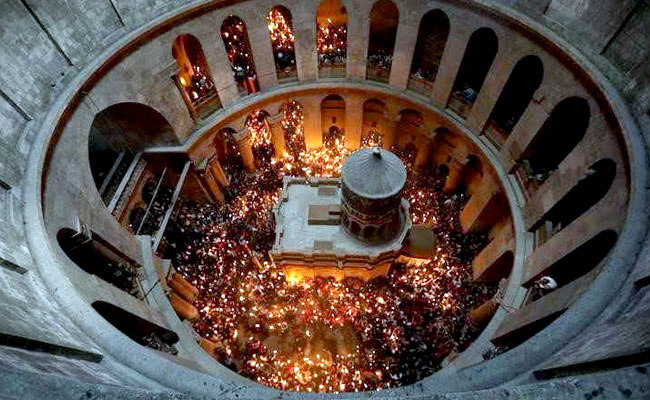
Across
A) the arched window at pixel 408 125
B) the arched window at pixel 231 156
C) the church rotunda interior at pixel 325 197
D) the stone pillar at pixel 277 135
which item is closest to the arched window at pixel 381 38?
the church rotunda interior at pixel 325 197

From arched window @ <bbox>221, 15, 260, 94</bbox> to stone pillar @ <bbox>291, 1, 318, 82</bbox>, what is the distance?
7.13 feet

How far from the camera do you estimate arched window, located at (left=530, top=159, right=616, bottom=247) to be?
40.9 ft

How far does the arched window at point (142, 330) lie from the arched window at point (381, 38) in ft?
44.8

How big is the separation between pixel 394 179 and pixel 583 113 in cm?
695

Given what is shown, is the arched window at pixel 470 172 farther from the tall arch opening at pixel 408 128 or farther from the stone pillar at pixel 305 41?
the stone pillar at pixel 305 41

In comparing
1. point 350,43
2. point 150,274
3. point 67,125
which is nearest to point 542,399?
point 150,274

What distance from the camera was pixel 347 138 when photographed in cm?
2238

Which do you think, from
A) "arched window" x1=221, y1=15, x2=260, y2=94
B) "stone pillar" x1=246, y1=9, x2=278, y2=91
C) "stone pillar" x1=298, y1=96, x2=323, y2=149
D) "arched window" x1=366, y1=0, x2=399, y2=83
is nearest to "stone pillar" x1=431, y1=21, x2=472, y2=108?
"arched window" x1=366, y1=0, x2=399, y2=83

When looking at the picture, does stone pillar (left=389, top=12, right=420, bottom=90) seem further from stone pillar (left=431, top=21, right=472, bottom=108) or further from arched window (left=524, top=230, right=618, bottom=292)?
arched window (left=524, top=230, right=618, bottom=292)

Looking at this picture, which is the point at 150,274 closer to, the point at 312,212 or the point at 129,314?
the point at 129,314

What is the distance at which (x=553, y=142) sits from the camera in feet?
50.5

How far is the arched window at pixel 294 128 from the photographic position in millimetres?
21875

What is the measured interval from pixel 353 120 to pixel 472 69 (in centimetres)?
603

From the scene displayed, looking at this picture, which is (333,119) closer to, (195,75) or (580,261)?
(195,75)
